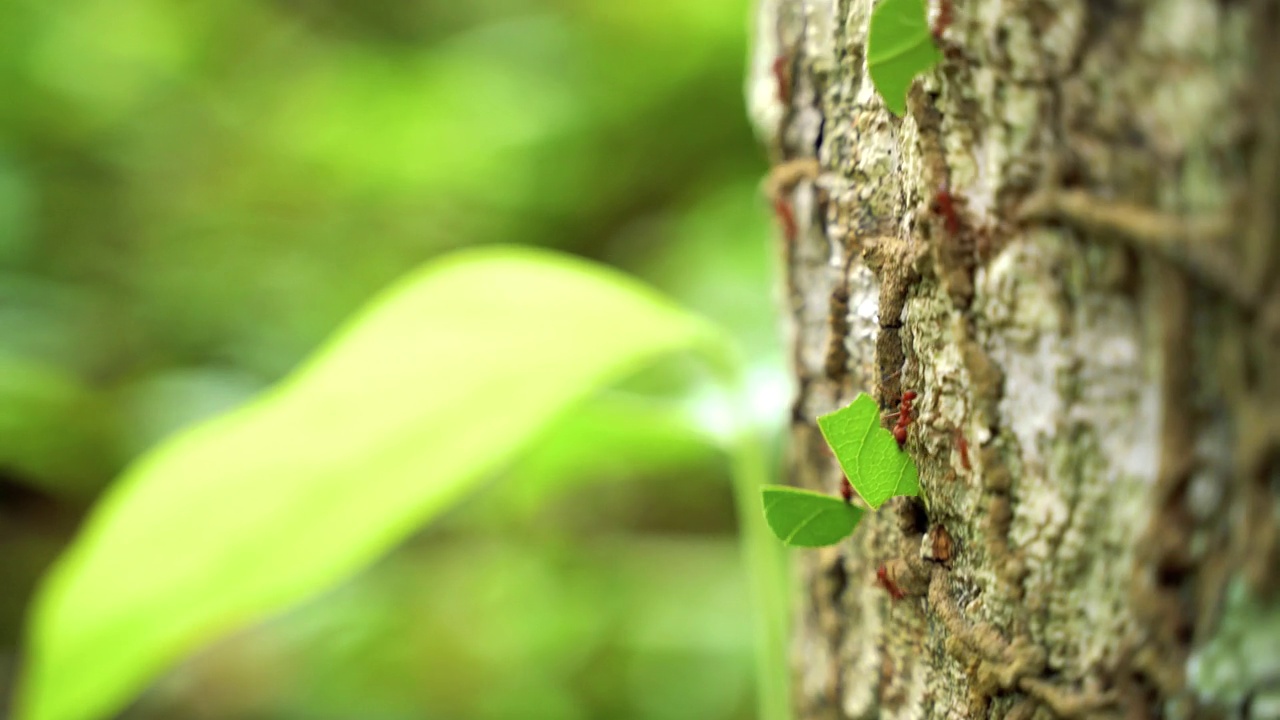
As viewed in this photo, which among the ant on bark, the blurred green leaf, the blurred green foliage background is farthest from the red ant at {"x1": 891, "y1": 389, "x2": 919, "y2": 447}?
the blurred green leaf

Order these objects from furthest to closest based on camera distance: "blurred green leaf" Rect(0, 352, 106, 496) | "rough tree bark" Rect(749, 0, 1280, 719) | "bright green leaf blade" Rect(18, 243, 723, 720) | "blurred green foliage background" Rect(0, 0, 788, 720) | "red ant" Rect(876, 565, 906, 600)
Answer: "blurred green leaf" Rect(0, 352, 106, 496), "blurred green foliage background" Rect(0, 0, 788, 720), "bright green leaf blade" Rect(18, 243, 723, 720), "red ant" Rect(876, 565, 906, 600), "rough tree bark" Rect(749, 0, 1280, 719)

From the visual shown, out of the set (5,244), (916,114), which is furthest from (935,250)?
(5,244)

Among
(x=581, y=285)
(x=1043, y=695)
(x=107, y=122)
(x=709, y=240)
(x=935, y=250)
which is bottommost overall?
(x=1043, y=695)

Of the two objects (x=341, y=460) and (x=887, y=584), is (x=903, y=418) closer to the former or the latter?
(x=887, y=584)

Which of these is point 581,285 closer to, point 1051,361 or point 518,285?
point 518,285

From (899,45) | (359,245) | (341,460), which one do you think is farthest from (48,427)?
(899,45)

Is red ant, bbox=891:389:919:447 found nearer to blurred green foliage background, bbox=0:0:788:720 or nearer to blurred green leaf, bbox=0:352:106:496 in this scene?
blurred green foliage background, bbox=0:0:788:720

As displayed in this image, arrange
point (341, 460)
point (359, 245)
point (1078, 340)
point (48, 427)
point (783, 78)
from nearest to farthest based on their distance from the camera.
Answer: point (1078, 340), point (783, 78), point (341, 460), point (48, 427), point (359, 245)
